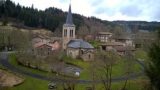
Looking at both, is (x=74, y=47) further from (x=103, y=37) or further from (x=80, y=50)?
(x=103, y=37)

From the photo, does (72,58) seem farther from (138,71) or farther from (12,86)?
(12,86)

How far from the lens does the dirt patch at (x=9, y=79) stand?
131 feet

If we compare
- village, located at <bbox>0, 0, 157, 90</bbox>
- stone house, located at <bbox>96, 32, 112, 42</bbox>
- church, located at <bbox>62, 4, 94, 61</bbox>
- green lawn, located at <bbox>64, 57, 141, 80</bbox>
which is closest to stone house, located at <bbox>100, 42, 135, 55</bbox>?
village, located at <bbox>0, 0, 157, 90</bbox>

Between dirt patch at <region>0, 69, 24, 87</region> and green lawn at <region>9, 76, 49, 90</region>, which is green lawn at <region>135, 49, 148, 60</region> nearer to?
green lawn at <region>9, 76, 49, 90</region>

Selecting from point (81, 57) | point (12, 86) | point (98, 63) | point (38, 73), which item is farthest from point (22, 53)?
point (98, 63)

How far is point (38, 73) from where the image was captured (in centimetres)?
4903

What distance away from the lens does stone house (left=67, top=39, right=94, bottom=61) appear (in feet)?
199

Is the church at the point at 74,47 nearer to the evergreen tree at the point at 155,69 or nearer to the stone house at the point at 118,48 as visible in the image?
the stone house at the point at 118,48

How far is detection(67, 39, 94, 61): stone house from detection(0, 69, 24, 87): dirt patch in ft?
64.2

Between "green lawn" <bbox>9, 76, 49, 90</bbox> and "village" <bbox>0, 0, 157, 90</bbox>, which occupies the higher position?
"village" <bbox>0, 0, 157, 90</bbox>

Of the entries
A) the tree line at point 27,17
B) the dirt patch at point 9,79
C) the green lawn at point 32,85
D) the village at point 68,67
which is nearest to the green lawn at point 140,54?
the village at point 68,67

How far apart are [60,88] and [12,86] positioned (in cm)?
679

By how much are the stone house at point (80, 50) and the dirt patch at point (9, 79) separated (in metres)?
19.6

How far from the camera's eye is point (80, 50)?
62.6 metres
